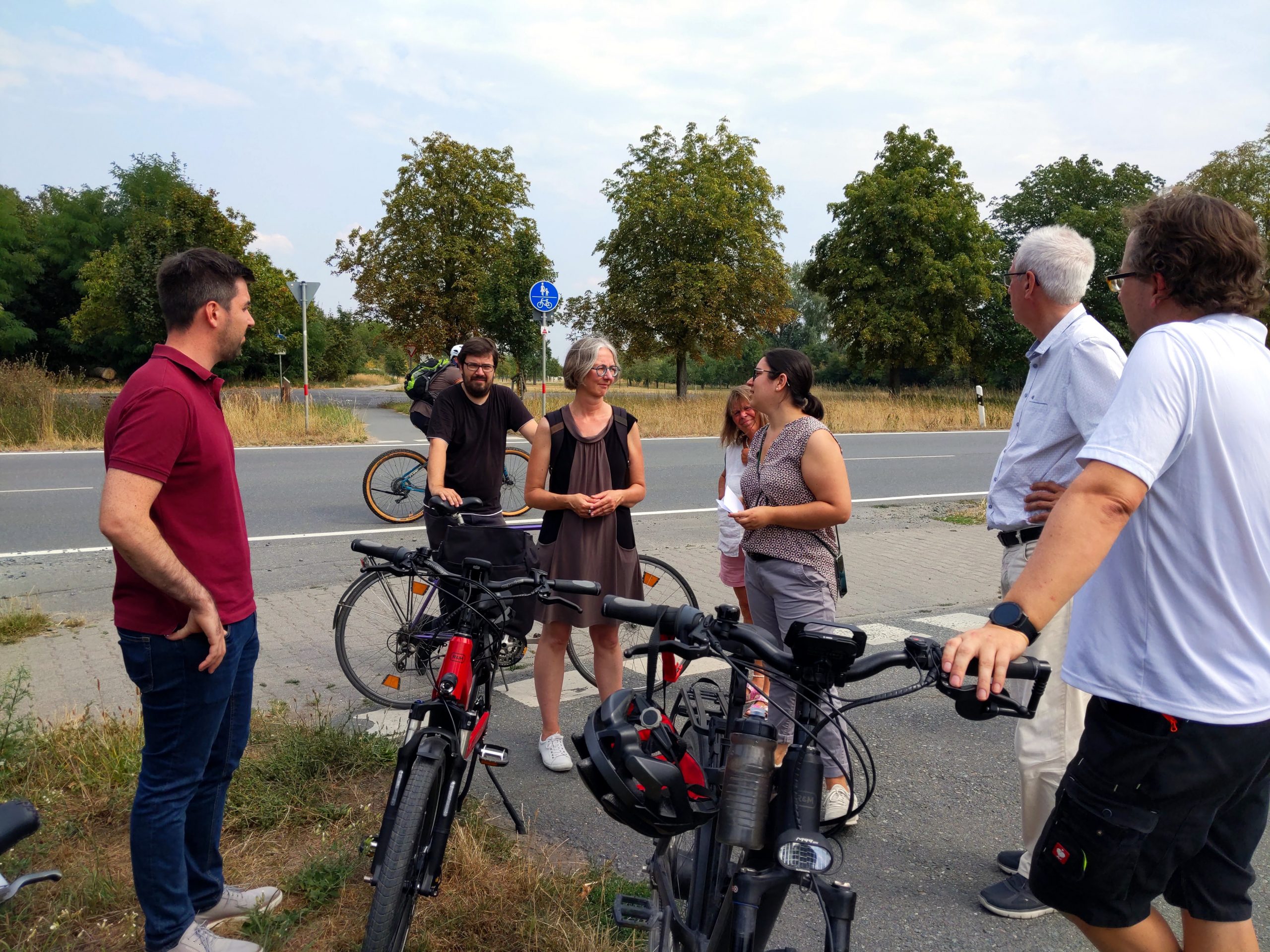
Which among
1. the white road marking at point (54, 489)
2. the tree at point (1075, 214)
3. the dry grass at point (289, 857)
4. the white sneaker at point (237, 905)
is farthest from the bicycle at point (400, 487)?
the tree at point (1075, 214)

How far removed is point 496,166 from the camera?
128 ft

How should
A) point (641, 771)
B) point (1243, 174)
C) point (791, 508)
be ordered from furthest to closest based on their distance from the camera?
point (1243, 174) → point (791, 508) → point (641, 771)

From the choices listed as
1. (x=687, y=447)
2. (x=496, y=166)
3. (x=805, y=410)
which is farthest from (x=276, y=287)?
(x=805, y=410)

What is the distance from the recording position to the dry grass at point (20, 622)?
234 inches

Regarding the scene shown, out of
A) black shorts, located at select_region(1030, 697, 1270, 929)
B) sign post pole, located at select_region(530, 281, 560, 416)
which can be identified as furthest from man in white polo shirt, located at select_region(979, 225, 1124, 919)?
sign post pole, located at select_region(530, 281, 560, 416)

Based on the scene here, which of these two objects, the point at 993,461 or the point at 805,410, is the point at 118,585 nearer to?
the point at 805,410

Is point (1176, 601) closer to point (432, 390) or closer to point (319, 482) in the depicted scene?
point (432, 390)

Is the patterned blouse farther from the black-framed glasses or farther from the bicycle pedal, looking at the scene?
the bicycle pedal

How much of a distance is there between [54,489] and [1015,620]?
1289cm

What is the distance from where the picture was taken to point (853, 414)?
2719 cm

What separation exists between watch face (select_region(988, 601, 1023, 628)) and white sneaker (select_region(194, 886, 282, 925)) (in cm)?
247

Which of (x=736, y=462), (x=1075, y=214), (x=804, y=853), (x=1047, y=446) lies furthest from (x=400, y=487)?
(x=1075, y=214)

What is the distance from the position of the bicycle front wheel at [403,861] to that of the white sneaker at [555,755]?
58.9 inches

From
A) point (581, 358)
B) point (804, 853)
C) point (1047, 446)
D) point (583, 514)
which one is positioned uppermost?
point (581, 358)
